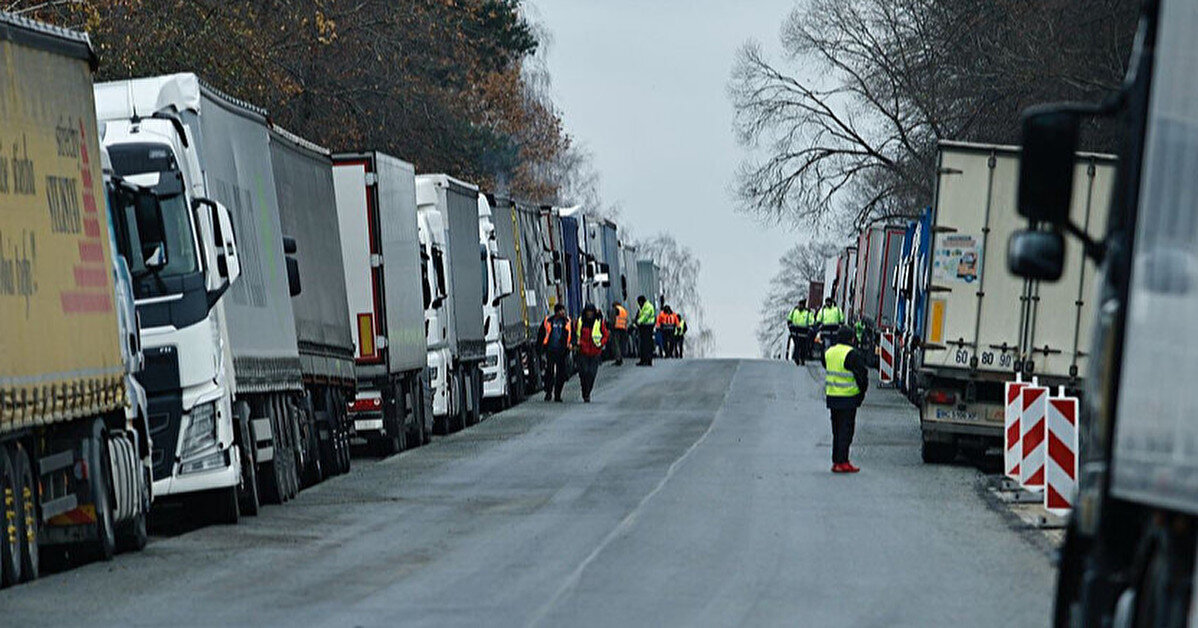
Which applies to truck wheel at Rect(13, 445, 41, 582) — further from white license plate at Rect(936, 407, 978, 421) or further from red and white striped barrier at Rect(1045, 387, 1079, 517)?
white license plate at Rect(936, 407, 978, 421)

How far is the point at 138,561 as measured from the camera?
16.5 metres

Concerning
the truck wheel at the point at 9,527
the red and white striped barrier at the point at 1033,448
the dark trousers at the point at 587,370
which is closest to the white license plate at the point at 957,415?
the red and white striped barrier at the point at 1033,448

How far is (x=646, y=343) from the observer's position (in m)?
59.3

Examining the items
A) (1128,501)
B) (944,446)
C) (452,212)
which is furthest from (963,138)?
(1128,501)

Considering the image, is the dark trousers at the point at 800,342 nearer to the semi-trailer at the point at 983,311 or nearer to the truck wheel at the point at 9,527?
the semi-trailer at the point at 983,311

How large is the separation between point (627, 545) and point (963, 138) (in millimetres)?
34221

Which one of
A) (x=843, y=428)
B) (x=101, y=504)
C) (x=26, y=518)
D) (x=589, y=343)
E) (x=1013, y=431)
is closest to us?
(x=26, y=518)

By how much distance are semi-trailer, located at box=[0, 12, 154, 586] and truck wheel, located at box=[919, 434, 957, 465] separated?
11.0 m

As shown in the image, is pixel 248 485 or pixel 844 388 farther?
pixel 844 388

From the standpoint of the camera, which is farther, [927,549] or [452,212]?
[452,212]

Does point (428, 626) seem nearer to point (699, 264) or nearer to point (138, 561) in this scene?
point (138, 561)

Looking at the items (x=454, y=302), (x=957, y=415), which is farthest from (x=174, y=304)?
(x=454, y=302)

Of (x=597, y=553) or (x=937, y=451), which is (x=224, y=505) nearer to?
(x=597, y=553)

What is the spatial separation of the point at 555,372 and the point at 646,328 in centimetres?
1572
